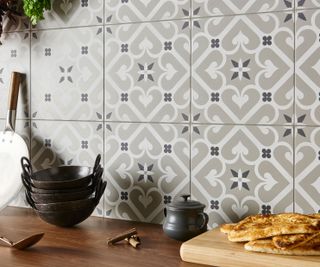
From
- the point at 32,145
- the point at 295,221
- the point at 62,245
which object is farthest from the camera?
the point at 32,145

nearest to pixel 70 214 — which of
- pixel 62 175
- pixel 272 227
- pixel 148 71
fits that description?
pixel 62 175

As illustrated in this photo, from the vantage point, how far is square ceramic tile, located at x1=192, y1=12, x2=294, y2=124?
140 cm

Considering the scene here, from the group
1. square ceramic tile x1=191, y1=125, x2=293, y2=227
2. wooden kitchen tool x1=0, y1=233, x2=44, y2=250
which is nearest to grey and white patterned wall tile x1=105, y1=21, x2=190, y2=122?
square ceramic tile x1=191, y1=125, x2=293, y2=227

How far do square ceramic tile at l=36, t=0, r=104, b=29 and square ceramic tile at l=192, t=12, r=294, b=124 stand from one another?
32 centimetres

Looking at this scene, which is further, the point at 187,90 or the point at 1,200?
the point at 1,200

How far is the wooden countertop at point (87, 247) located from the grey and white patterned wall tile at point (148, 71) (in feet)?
0.99

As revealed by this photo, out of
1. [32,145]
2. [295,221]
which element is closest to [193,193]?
[295,221]

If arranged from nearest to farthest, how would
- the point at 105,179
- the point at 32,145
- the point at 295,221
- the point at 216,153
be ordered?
the point at 295,221
the point at 216,153
the point at 105,179
the point at 32,145

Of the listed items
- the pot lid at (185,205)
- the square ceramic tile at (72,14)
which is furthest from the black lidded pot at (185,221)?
the square ceramic tile at (72,14)

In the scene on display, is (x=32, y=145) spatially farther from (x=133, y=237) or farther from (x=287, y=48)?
(x=287, y=48)

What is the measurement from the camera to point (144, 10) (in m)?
1.58

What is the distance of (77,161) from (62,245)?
0.42m

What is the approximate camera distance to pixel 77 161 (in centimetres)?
172

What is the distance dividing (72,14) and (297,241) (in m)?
0.96
